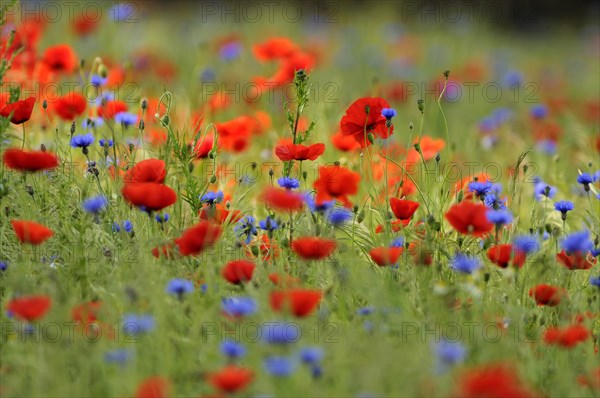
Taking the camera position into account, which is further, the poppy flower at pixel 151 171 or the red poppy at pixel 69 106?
the red poppy at pixel 69 106

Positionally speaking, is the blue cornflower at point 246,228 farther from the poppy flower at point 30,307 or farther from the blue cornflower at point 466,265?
the poppy flower at point 30,307

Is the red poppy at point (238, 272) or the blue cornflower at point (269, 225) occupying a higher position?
the red poppy at point (238, 272)

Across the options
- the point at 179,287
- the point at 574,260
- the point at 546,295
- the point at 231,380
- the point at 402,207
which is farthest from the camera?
the point at 402,207

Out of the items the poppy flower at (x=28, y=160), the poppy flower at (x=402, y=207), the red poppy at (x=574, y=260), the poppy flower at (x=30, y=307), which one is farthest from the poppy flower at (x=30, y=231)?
the red poppy at (x=574, y=260)

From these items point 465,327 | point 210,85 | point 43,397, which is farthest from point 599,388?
point 210,85

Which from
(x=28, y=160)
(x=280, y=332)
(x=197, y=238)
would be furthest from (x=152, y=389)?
(x=28, y=160)

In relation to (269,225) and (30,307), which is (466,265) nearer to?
(269,225)
